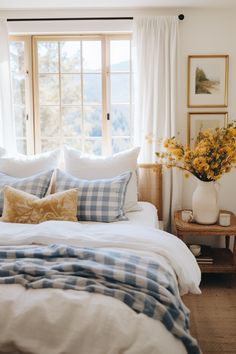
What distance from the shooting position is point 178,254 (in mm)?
1932

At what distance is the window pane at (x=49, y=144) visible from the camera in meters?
3.42

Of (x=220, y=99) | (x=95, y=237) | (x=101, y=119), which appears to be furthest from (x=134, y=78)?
(x=95, y=237)

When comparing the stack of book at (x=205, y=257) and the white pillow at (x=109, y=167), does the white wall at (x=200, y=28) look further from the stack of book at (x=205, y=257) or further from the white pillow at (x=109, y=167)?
the stack of book at (x=205, y=257)

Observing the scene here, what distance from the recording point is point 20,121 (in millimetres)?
3416

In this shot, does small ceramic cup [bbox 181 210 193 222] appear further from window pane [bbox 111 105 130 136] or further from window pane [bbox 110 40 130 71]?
window pane [bbox 110 40 130 71]

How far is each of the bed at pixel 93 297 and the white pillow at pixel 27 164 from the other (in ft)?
3.68

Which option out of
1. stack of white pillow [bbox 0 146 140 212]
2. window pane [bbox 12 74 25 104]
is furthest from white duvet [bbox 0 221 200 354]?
window pane [bbox 12 74 25 104]

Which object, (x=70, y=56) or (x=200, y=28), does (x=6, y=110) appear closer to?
(x=70, y=56)

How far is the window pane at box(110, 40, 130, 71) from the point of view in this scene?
10.7 feet

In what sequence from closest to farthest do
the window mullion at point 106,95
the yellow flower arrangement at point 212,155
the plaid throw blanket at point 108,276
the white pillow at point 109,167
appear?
1. the plaid throw blanket at point 108,276
2. the yellow flower arrangement at point 212,155
3. the white pillow at point 109,167
4. the window mullion at point 106,95

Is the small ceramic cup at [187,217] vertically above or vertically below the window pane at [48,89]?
below

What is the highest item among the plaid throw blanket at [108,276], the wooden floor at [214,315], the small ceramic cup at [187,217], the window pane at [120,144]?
the window pane at [120,144]

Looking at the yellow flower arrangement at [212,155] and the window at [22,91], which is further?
the window at [22,91]

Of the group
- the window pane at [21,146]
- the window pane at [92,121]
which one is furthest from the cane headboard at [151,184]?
the window pane at [21,146]
